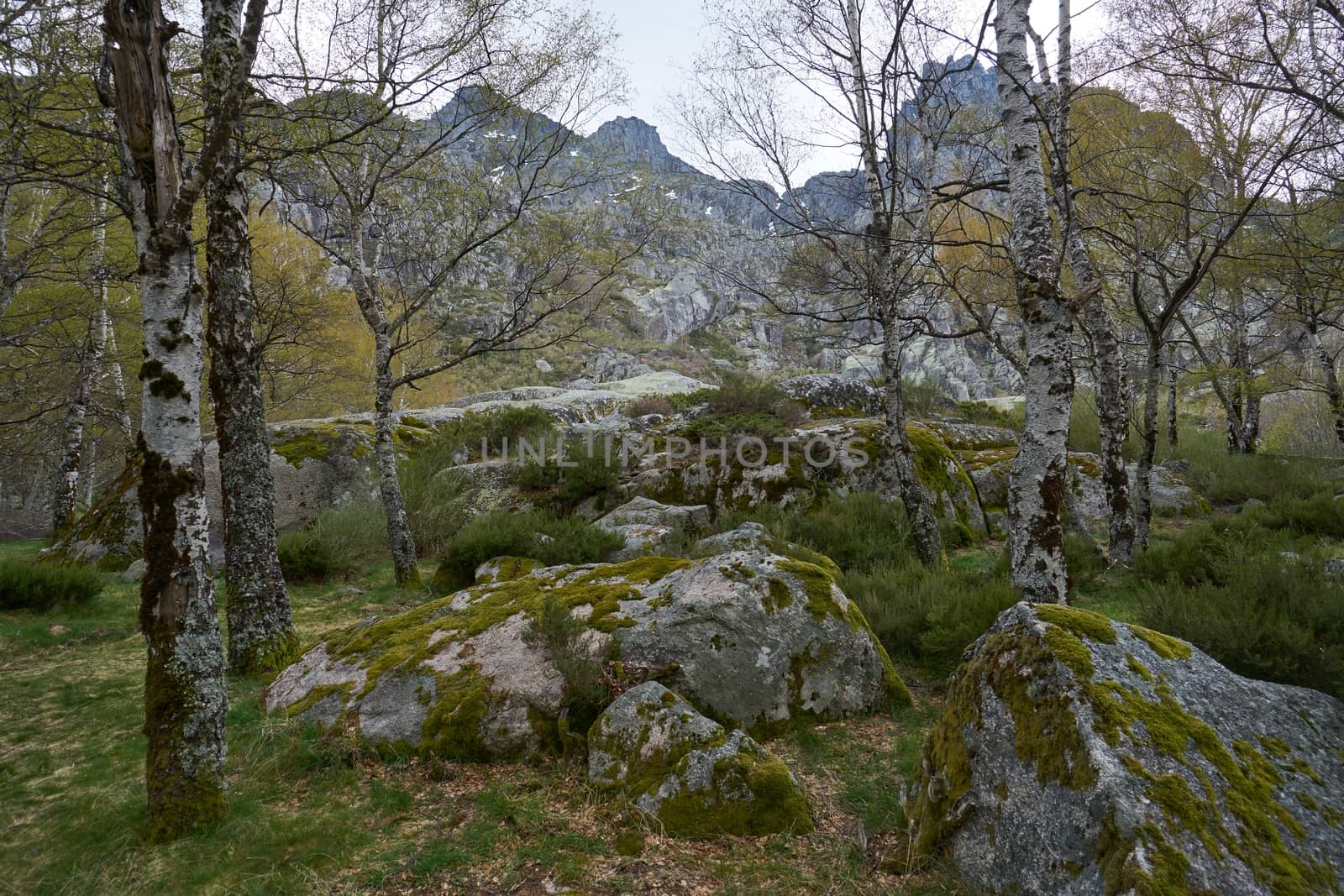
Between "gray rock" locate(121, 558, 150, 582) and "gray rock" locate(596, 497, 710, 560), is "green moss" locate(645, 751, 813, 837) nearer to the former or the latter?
"gray rock" locate(596, 497, 710, 560)

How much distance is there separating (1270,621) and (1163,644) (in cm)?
178

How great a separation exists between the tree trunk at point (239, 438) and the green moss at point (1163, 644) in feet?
19.2

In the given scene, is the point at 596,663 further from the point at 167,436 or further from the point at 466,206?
the point at 466,206

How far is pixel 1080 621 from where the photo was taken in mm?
2436

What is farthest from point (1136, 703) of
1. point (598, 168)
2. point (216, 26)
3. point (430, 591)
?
point (598, 168)

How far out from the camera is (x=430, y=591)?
7508 millimetres

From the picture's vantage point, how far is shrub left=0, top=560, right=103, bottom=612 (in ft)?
21.4

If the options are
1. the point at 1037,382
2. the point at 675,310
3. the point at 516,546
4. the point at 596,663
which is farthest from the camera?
the point at 675,310

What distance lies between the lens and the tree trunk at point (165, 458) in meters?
2.50

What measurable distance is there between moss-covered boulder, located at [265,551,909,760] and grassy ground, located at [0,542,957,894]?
178mm

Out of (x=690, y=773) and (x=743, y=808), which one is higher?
(x=690, y=773)

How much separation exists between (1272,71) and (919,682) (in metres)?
6.15

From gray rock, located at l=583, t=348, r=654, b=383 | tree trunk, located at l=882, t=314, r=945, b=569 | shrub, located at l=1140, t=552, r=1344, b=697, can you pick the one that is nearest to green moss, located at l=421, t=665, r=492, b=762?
shrub, located at l=1140, t=552, r=1344, b=697

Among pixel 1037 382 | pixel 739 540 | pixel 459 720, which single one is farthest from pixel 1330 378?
pixel 459 720
